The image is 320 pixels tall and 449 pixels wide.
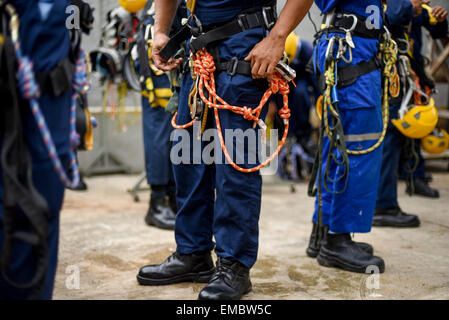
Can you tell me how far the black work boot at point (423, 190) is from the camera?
450 cm

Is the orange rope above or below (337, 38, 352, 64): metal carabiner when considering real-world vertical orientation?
below

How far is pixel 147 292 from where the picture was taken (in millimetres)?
2264

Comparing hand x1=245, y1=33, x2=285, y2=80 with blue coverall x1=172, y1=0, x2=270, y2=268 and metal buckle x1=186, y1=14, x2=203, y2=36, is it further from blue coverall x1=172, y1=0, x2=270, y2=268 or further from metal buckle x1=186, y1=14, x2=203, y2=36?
metal buckle x1=186, y1=14, x2=203, y2=36

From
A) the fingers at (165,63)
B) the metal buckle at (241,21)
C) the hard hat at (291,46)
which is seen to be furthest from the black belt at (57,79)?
the hard hat at (291,46)

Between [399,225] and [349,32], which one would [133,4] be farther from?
[399,225]

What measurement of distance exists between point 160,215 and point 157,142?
51 cm

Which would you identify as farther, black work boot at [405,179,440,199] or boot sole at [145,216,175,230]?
black work boot at [405,179,440,199]

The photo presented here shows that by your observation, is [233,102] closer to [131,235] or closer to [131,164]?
[131,235]

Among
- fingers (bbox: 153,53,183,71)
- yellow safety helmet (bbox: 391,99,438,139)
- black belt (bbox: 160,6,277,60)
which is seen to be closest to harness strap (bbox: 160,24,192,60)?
fingers (bbox: 153,53,183,71)

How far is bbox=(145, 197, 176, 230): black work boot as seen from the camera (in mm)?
3451

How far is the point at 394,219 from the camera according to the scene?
11.7 feet

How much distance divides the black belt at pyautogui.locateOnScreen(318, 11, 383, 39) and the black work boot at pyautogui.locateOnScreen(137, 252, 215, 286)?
1347mm

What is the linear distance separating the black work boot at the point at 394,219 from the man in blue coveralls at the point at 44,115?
266cm

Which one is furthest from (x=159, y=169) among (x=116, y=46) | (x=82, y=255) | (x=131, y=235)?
(x=116, y=46)
